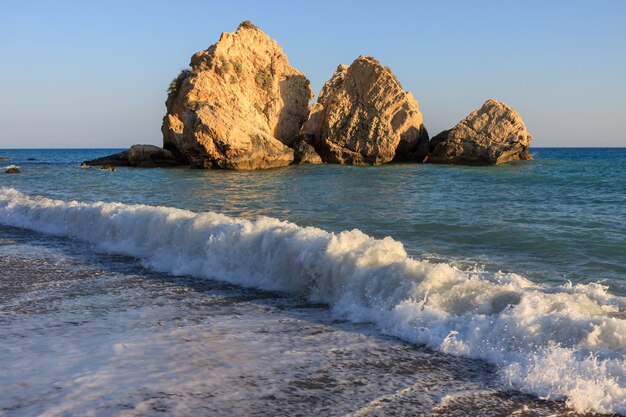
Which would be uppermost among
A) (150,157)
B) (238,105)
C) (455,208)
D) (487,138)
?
(238,105)

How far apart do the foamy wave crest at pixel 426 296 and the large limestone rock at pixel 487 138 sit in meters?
35.8

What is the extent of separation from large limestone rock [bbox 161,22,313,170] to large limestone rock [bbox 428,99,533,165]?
1246 centimetres

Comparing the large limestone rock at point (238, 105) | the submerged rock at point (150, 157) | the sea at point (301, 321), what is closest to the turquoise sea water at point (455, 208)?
the sea at point (301, 321)

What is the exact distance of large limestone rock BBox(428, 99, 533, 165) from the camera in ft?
138

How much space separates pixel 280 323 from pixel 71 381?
206cm

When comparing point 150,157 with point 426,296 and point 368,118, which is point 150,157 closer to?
point 368,118

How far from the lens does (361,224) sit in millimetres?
13164

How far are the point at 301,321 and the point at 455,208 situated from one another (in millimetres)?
11669

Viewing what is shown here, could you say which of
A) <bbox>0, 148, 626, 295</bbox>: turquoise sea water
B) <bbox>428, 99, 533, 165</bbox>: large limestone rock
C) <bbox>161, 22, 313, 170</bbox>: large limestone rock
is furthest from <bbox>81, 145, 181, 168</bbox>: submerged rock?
<bbox>428, 99, 533, 165</bbox>: large limestone rock

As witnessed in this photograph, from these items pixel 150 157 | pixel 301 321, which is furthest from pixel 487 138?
pixel 301 321

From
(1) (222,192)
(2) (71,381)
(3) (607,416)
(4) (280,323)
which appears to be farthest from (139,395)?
(1) (222,192)

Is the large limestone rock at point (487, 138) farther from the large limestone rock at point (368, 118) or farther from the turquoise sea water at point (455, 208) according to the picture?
the turquoise sea water at point (455, 208)

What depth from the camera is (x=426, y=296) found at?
563 cm

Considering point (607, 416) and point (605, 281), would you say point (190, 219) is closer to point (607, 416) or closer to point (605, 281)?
point (605, 281)
